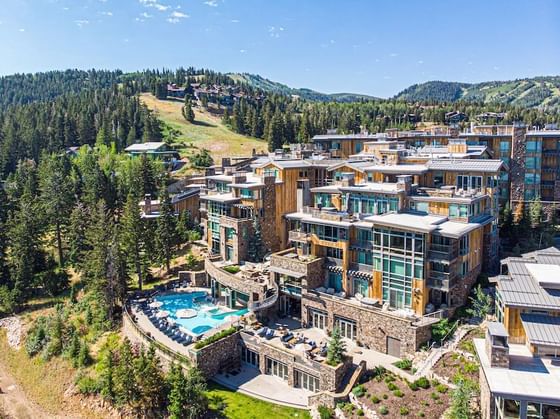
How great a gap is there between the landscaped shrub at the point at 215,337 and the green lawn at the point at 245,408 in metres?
3.08

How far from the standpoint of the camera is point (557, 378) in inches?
733

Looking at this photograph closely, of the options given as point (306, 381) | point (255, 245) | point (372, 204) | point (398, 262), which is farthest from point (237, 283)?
point (398, 262)

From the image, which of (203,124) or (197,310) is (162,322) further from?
(203,124)

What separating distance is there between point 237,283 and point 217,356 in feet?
28.2

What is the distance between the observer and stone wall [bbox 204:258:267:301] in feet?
119

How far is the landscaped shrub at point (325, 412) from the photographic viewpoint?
24.6 metres

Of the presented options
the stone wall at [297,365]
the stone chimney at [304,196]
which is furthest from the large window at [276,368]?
the stone chimney at [304,196]

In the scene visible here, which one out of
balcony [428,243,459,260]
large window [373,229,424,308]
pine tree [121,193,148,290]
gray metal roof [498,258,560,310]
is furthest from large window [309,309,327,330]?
pine tree [121,193,148,290]

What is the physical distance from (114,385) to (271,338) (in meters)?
11.1

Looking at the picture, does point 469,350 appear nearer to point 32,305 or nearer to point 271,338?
point 271,338

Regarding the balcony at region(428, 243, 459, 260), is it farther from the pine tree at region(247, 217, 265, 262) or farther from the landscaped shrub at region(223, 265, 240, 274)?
the landscaped shrub at region(223, 265, 240, 274)

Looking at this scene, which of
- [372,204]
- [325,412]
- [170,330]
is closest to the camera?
[325,412]

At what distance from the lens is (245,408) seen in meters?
26.1

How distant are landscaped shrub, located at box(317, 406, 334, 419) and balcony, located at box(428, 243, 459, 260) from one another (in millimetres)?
11945
